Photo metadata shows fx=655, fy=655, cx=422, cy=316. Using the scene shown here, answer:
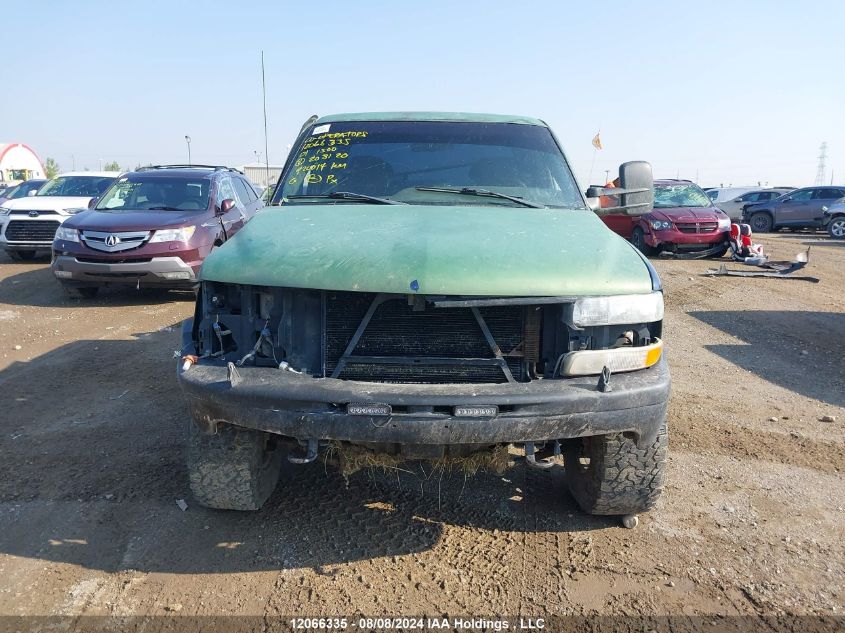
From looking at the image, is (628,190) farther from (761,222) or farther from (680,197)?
(761,222)

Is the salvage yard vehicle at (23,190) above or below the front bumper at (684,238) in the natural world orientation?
above

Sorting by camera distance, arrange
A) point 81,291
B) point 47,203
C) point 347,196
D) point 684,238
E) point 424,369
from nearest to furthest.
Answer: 1. point 424,369
2. point 347,196
3. point 81,291
4. point 47,203
5. point 684,238

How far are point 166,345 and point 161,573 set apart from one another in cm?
400

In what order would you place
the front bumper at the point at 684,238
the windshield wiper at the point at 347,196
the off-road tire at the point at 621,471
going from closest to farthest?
the off-road tire at the point at 621,471 → the windshield wiper at the point at 347,196 → the front bumper at the point at 684,238

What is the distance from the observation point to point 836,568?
2.93 metres

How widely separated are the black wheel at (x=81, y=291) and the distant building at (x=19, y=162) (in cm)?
4746

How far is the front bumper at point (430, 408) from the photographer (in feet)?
8.40

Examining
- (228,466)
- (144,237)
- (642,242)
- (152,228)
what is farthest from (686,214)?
(228,466)

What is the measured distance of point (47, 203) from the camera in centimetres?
1200

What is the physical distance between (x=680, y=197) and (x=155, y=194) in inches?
411

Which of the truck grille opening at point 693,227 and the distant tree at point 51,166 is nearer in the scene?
the truck grille opening at point 693,227

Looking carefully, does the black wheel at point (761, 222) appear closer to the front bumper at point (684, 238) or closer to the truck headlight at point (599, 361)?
the front bumper at point (684, 238)

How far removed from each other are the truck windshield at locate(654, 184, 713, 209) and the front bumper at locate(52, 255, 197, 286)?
31.9 ft

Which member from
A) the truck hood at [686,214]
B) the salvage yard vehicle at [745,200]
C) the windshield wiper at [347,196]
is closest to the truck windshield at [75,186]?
the windshield wiper at [347,196]
